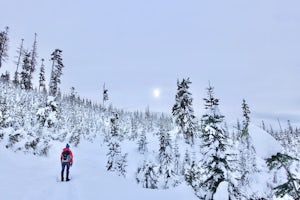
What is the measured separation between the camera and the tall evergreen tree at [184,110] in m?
34.0

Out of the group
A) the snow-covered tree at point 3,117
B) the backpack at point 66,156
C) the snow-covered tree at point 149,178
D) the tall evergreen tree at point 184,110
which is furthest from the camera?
the tall evergreen tree at point 184,110

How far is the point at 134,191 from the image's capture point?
9.77 m

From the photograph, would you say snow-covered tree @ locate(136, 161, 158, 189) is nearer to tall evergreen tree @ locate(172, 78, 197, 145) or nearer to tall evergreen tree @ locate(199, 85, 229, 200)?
tall evergreen tree @ locate(199, 85, 229, 200)

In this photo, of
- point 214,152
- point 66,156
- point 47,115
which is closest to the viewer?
point 66,156

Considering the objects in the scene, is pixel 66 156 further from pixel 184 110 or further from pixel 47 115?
pixel 184 110

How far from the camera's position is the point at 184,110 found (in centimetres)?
3459

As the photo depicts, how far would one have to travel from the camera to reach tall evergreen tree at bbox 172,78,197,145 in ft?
112

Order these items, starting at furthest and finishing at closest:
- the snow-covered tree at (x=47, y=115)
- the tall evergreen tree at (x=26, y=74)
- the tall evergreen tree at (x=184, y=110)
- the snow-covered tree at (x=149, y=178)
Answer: the tall evergreen tree at (x=26, y=74)
the tall evergreen tree at (x=184, y=110)
the snow-covered tree at (x=47, y=115)
the snow-covered tree at (x=149, y=178)

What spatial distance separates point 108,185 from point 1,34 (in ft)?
155

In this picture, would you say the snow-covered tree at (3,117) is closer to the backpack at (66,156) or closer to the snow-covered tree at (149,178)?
the backpack at (66,156)

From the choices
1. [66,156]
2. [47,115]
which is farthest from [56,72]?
[66,156]

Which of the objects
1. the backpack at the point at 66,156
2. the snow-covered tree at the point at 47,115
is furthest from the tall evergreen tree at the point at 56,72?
the backpack at the point at 66,156

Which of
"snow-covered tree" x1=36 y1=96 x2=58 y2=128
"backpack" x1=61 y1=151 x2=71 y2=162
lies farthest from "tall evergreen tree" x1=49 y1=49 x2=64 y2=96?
"backpack" x1=61 y1=151 x2=71 y2=162

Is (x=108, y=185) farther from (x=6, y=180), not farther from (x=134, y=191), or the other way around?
(x=6, y=180)
